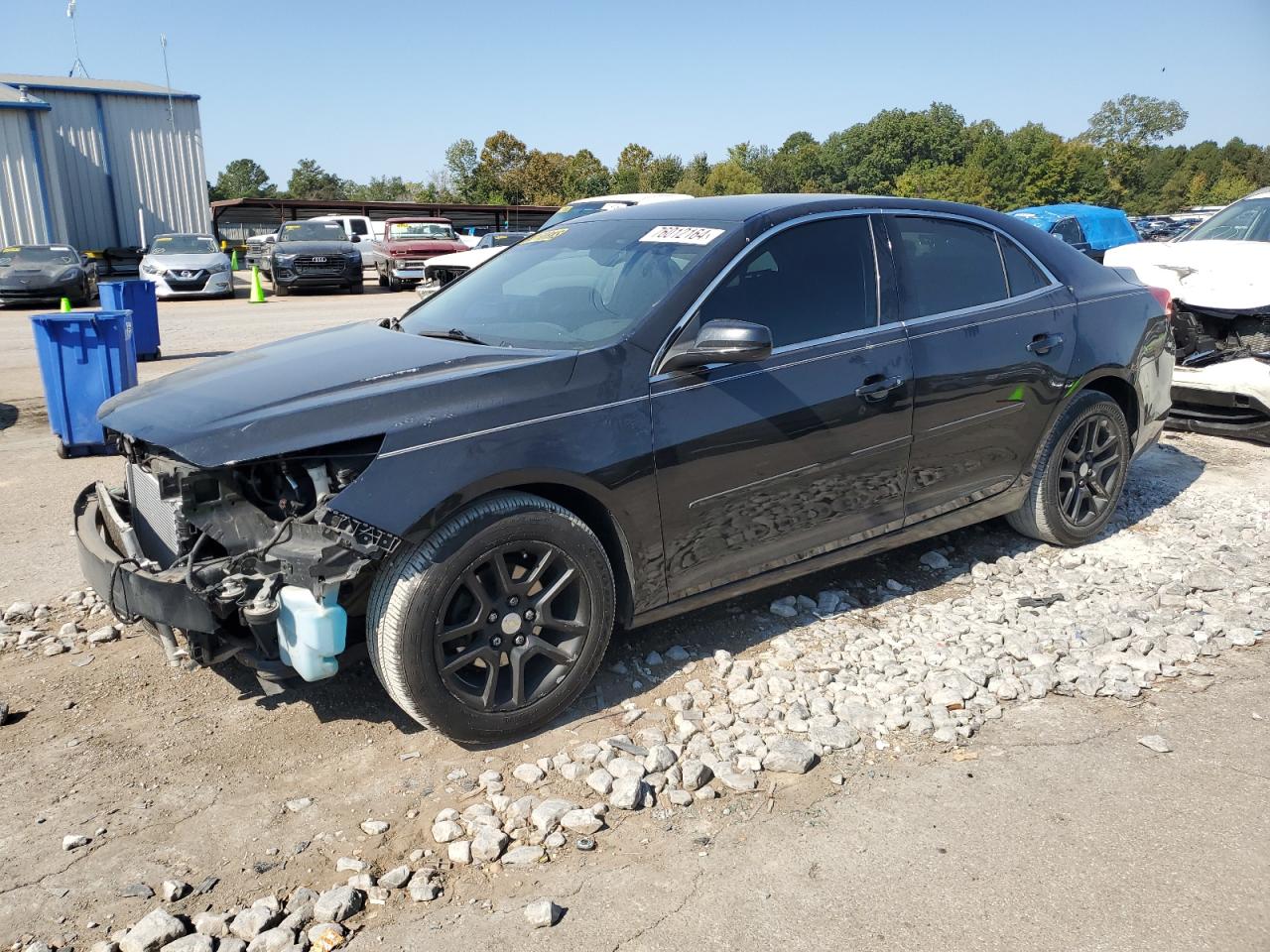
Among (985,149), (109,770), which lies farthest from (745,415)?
(985,149)

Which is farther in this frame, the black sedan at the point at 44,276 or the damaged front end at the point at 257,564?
the black sedan at the point at 44,276

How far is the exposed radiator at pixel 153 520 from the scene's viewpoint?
3297 mm

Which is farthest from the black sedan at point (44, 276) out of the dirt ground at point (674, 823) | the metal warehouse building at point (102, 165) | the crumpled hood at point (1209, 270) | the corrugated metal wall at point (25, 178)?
the crumpled hood at point (1209, 270)

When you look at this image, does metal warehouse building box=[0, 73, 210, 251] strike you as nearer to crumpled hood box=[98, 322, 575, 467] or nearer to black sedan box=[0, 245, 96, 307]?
black sedan box=[0, 245, 96, 307]

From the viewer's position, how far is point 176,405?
132 inches

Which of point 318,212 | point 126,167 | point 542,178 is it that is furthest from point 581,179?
point 126,167

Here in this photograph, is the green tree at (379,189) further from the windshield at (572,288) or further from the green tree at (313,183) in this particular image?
the windshield at (572,288)

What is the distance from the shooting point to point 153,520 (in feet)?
11.6

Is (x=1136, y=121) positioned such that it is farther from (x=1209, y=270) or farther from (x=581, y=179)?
(x=1209, y=270)

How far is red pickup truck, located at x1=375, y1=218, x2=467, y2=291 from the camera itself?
2361 centimetres

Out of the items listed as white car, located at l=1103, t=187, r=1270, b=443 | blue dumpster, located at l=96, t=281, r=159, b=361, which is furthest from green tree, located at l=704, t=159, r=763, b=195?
white car, located at l=1103, t=187, r=1270, b=443

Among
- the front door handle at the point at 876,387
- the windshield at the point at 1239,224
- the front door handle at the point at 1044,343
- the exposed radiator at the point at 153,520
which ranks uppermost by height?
the windshield at the point at 1239,224

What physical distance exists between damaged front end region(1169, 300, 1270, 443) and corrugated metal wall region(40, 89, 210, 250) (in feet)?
102

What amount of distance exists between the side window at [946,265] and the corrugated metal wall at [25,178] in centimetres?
3000
